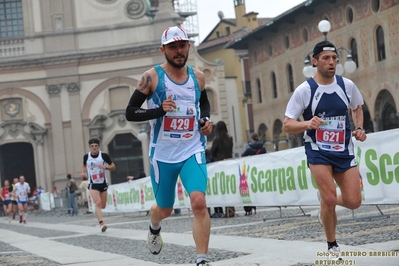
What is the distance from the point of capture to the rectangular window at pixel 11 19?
5434 centimetres

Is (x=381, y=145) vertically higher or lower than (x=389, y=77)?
lower

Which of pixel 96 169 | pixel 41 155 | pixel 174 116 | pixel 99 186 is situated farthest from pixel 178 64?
pixel 41 155

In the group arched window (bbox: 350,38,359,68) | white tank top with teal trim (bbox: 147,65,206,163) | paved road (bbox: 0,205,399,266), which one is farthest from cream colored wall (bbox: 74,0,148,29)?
white tank top with teal trim (bbox: 147,65,206,163)

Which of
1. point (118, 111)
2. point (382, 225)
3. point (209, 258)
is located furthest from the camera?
point (118, 111)

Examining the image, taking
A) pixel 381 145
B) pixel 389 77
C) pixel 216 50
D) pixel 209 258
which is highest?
pixel 216 50

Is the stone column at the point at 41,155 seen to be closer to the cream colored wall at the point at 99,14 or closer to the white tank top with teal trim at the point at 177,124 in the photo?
the cream colored wall at the point at 99,14

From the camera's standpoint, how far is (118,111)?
2076 inches

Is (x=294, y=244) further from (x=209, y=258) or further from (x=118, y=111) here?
(x=118, y=111)

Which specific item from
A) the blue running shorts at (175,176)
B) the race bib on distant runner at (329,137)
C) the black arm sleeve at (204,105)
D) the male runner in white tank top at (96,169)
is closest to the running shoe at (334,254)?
the race bib on distant runner at (329,137)

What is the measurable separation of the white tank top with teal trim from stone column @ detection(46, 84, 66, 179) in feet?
145

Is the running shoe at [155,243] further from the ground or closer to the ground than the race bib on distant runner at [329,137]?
closer to the ground

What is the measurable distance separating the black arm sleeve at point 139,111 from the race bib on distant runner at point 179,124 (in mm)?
109

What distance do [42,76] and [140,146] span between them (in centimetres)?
654

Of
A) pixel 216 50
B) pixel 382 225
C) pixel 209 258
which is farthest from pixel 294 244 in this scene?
pixel 216 50
